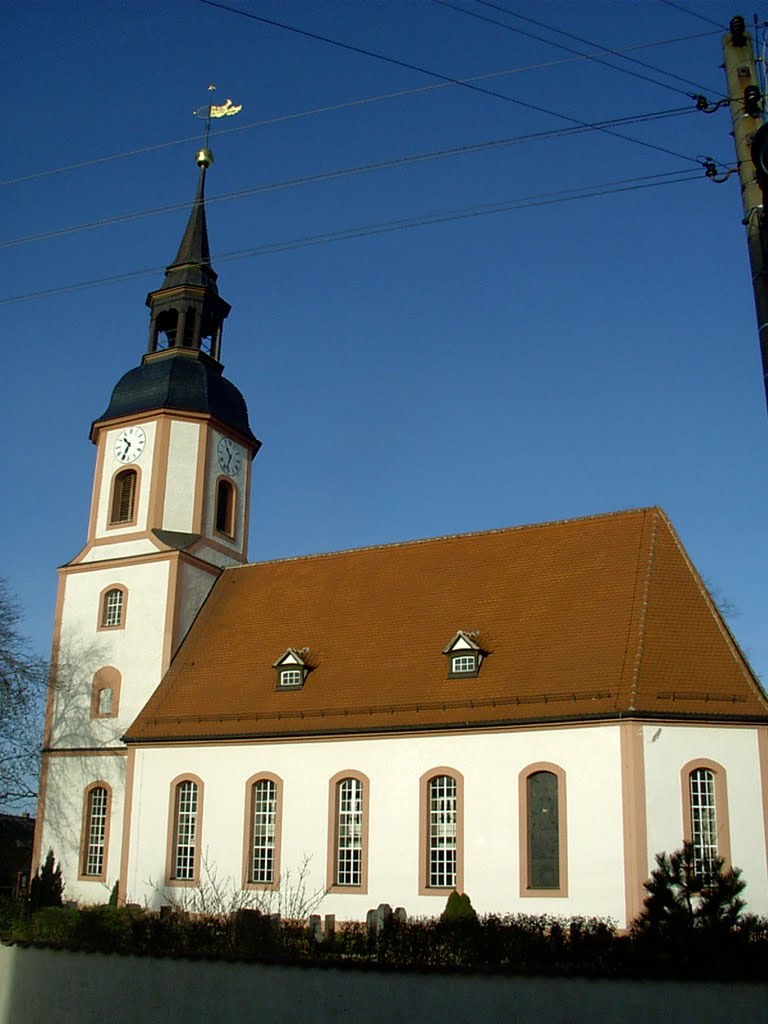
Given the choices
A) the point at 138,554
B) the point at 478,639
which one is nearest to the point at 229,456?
the point at 138,554

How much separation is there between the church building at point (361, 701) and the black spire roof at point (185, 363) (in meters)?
0.10

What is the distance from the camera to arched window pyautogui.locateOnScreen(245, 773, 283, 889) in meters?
28.0

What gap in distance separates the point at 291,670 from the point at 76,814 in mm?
8133

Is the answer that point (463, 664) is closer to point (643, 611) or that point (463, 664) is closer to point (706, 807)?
point (643, 611)

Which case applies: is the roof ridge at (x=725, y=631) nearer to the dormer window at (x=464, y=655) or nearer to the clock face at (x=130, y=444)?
the dormer window at (x=464, y=655)

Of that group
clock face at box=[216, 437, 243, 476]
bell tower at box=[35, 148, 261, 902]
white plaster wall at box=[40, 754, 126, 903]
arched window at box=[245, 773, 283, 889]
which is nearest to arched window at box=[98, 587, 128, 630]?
bell tower at box=[35, 148, 261, 902]

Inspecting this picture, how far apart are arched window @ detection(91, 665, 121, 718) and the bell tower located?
0.04m

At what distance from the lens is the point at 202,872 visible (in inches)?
1132

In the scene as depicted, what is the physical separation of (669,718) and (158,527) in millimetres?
17430

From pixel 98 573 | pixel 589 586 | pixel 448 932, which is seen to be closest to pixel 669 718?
pixel 589 586

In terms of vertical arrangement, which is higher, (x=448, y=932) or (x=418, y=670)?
(x=418, y=670)

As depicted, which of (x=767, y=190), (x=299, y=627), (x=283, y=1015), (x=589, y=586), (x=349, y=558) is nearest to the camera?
(x=767, y=190)

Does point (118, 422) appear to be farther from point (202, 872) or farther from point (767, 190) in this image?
point (767, 190)

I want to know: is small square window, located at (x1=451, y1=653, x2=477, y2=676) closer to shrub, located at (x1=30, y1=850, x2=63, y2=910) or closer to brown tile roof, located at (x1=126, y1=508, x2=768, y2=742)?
brown tile roof, located at (x1=126, y1=508, x2=768, y2=742)
